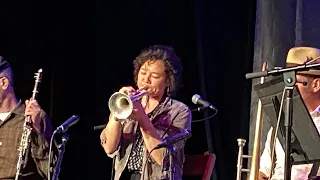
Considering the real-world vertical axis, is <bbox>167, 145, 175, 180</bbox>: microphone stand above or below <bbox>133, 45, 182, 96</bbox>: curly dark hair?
below

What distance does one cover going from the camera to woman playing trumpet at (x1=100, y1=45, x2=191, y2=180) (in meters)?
3.37

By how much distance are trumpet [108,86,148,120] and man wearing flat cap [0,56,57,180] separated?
2.70ft

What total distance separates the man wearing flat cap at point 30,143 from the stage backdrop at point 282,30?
122 centimetres

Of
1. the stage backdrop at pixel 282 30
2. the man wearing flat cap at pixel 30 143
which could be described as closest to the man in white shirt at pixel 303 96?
the stage backdrop at pixel 282 30

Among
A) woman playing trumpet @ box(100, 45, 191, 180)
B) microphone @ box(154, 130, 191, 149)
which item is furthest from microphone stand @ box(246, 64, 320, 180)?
woman playing trumpet @ box(100, 45, 191, 180)

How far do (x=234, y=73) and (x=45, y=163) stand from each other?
1.42 m

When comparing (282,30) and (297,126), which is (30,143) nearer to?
(282,30)

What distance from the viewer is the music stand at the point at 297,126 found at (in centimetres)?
266

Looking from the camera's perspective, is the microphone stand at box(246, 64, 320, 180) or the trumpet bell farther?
the trumpet bell

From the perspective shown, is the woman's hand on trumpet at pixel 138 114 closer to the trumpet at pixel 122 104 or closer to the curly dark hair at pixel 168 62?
the trumpet at pixel 122 104

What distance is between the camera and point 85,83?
5254 millimetres

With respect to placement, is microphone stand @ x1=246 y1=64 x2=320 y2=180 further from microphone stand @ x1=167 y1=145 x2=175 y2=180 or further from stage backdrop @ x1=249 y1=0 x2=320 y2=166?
stage backdrop @ x1=249 y1=0 x2=320 y2=166

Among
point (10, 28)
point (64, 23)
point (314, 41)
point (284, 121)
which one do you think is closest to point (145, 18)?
point (64, 23)

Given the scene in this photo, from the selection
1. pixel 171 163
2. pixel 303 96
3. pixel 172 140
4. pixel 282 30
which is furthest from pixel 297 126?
pixel 282 30
